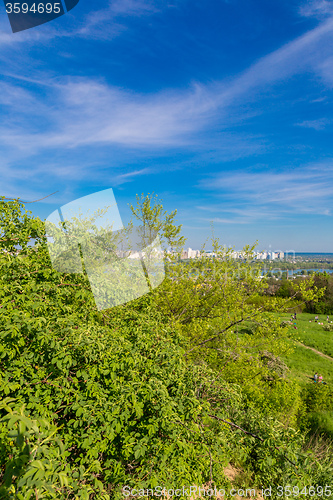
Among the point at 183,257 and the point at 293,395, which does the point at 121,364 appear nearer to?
the point at 183,257

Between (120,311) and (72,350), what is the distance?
2738 mm

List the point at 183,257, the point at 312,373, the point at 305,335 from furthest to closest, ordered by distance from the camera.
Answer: the point at 305,335 → the point at 312,373 → the point at 183,257

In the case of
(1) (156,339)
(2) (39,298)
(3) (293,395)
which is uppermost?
(2) (39,298)

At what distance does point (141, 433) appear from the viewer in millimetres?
3689

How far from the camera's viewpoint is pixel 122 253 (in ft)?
28.0

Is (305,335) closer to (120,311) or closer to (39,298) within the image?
(120,311)

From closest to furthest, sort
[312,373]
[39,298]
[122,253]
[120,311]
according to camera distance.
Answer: [39,298] → [120,311] → [122,253] → [312,373]

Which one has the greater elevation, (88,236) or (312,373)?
(88,236)

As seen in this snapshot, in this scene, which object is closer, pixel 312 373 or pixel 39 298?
pixel 39 298

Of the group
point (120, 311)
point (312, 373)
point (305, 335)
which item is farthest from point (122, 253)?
point (305, 335)

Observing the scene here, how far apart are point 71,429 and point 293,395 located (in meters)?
12.5

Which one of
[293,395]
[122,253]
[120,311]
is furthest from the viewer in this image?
[293,395]

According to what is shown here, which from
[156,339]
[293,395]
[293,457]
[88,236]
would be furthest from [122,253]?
[293,395]

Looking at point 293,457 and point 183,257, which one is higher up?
point 183,257
